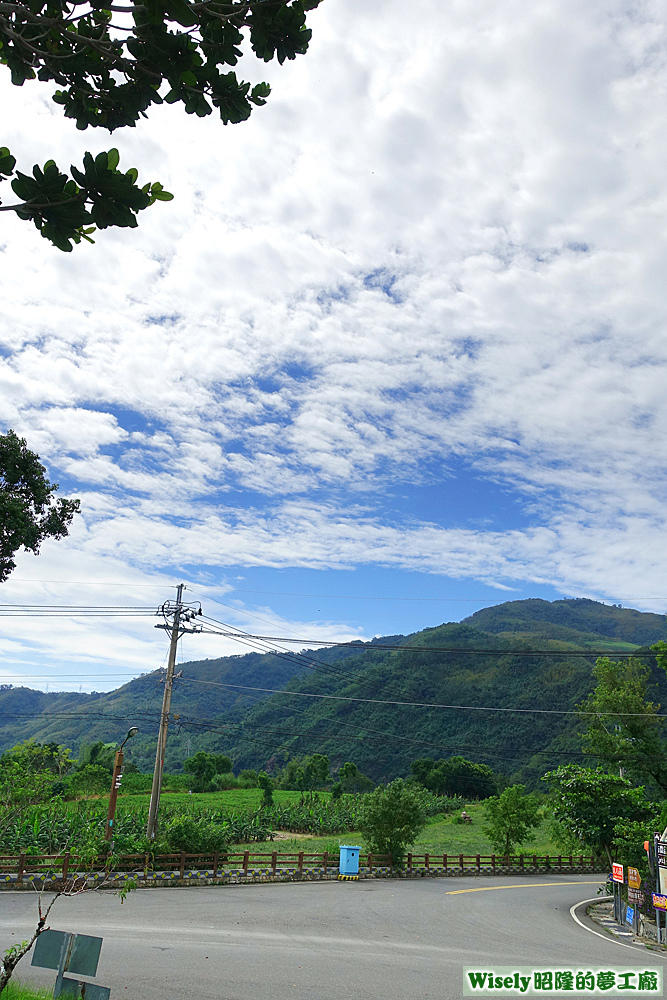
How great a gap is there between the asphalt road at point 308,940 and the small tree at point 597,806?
3.07 metres

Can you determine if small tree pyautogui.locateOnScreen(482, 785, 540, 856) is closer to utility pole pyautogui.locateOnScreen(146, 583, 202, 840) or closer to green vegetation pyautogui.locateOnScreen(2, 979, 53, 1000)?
utility pole pyautogui.locateOnScreen(146, 583, 202, 840)

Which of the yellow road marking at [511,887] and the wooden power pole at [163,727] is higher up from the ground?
the wooden power pole at [163,727]

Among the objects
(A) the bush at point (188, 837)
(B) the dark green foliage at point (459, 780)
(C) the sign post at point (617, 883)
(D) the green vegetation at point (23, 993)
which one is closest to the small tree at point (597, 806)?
(C) the sign post at point (617, 883)

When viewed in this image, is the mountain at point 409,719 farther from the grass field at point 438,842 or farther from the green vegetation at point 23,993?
the green vegetation at point 23,993

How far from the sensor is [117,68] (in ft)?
12.3

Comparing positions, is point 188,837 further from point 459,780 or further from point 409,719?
point 409,719

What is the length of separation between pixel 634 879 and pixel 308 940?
35.2 feet

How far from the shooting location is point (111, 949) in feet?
40.2

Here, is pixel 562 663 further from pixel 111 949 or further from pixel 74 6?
pixel 74 6

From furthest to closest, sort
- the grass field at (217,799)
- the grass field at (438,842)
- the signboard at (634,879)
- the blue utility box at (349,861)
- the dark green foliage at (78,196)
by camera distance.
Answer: the grass field at (217,799) → the grass field at (438,842) → the blue utility box at (349,861) → the signboard at (634,879) → the dark green foliage at (78,196)

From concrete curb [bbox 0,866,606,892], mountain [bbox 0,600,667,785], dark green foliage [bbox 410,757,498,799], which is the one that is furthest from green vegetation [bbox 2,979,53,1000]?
mountain [bbox 0,600,667,785]

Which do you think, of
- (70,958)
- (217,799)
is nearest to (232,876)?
(70,958)

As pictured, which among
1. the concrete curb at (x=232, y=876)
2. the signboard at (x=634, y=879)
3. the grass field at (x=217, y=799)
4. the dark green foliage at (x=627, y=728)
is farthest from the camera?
the grass field at (x=217, y=799)

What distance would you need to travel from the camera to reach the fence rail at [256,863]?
2083 cm
